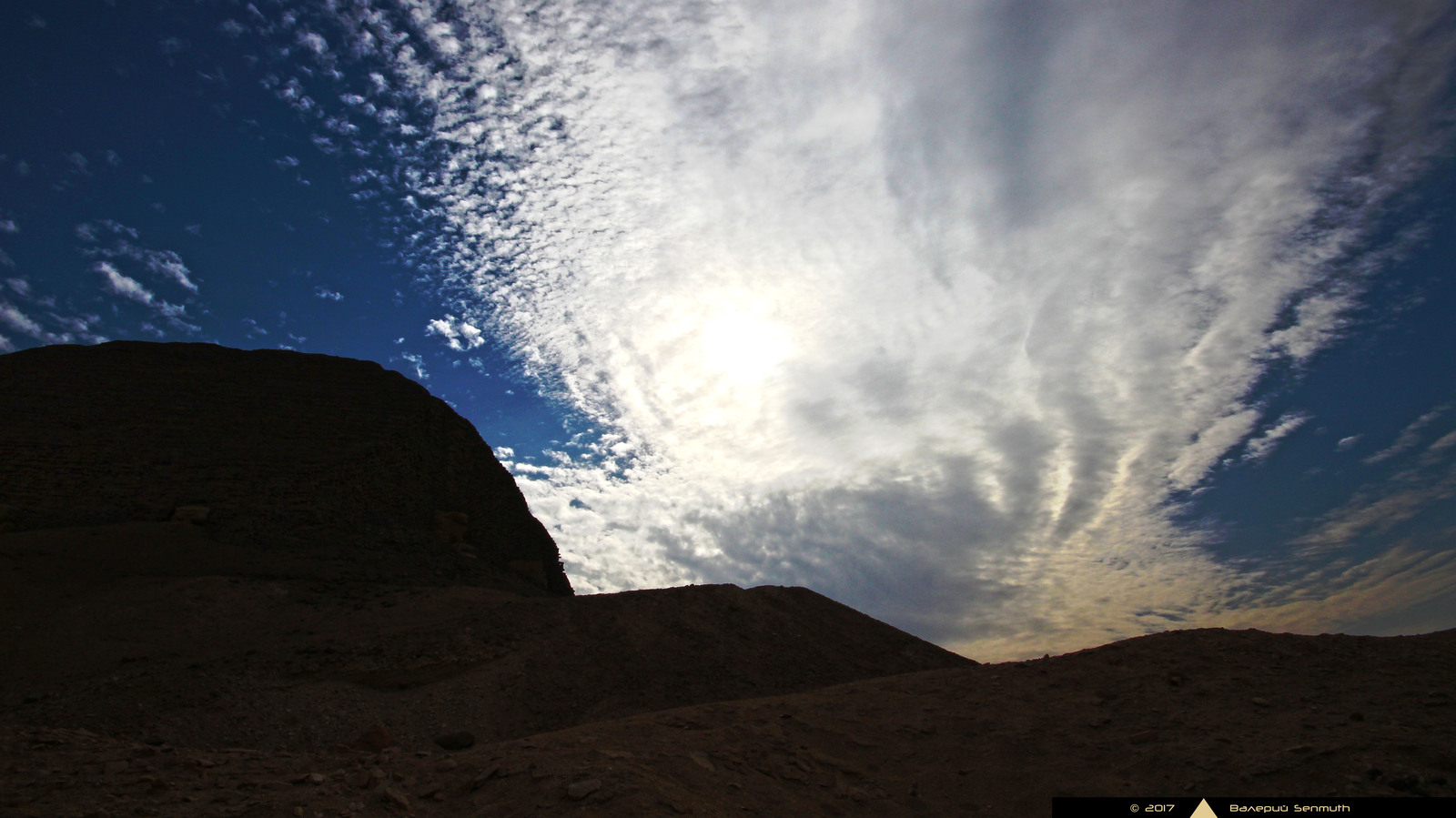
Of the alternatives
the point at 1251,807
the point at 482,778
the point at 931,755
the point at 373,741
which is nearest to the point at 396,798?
the point at 482,778

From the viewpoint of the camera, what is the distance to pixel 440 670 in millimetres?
15250

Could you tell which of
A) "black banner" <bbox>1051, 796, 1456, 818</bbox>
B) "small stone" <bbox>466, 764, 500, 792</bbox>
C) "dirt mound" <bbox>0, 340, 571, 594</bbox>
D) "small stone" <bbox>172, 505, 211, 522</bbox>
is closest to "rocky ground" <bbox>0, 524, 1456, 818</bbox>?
"small stone" <bbox>466, 764, 500, 792</bbox>

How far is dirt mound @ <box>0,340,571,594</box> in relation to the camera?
23484 mm

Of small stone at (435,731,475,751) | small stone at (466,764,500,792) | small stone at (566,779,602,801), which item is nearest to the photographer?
small stone at (566,779,602,801)

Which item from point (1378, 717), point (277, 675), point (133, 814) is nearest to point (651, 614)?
point (277, 675)

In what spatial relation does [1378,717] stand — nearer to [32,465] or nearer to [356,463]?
[356,463]

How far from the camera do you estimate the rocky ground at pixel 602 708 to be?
639cm

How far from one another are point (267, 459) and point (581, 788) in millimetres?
26292

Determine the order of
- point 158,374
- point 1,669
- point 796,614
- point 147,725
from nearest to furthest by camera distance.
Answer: point 147,725 < point 1,669 < point 796,614 < point 158,374

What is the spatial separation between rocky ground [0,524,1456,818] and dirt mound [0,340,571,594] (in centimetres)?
314

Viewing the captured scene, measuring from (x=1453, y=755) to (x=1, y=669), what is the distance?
23.6m

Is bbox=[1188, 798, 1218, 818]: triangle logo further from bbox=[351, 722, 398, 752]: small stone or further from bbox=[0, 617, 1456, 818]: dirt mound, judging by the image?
bbox=[351, 722, 398, 752]: small stone

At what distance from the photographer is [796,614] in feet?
70.2

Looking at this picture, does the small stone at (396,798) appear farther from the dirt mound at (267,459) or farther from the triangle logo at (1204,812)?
the dirt mound at (267,459)
